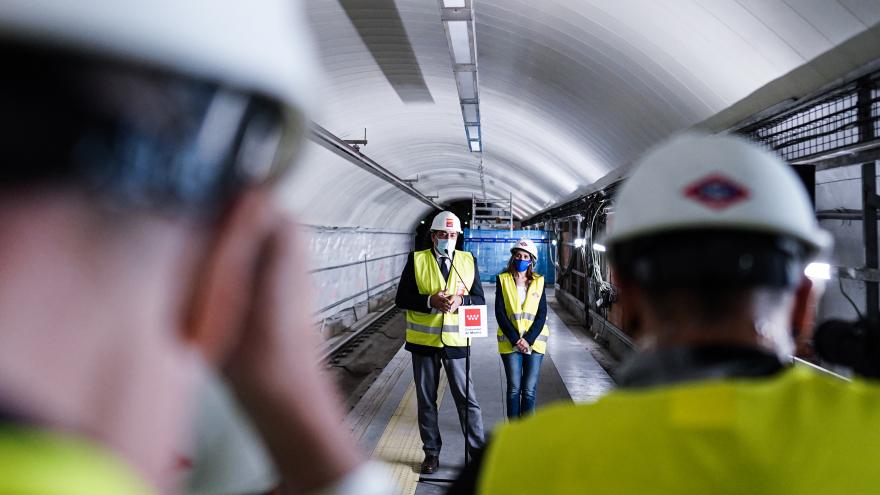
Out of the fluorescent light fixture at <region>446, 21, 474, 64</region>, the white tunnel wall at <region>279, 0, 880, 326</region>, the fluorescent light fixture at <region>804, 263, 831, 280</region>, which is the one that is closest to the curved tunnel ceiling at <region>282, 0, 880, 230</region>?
the white tunnel wall at <region>279, 0, 880, 326</region>

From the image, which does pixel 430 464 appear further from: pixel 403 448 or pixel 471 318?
pixel 471 318

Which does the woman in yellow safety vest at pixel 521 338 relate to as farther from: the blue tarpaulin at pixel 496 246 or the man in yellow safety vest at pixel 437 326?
the blue tarpaulin at pixel 496 246

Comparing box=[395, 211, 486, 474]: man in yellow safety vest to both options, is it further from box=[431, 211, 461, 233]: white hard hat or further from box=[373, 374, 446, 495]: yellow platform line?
box=[373, 374, 446, 495]: yellow platform line

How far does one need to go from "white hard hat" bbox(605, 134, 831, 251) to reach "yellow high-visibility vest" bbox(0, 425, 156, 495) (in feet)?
3.91

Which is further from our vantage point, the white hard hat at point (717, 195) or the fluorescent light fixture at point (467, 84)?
the fluorescent light fixture at point (467, 84)

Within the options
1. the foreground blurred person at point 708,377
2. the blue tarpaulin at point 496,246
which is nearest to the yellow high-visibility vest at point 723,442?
the foreground blurred person at point 708,377

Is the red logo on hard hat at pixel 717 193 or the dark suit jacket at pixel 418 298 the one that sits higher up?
the red logo on hard hat at pixel 717 193

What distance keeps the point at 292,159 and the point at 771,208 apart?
3.64ft

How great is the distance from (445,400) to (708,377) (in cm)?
689

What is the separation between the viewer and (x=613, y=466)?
1080mm

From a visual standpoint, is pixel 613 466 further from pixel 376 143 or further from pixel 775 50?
pixel 376 143

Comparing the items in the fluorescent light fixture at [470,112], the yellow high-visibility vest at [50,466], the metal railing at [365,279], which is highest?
the fluorescent light fixture at [470,112]

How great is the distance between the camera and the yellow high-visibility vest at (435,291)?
19.0ft

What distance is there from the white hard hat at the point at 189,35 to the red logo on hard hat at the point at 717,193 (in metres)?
1.03
